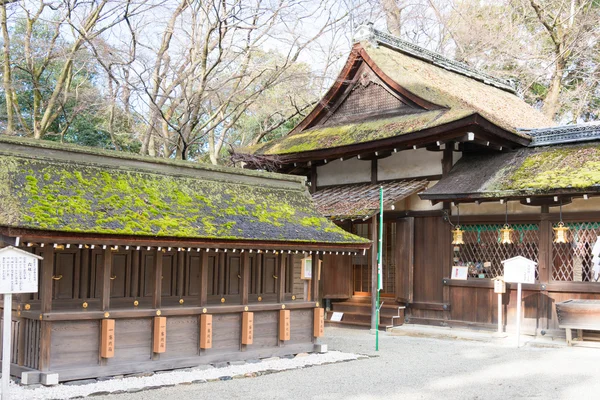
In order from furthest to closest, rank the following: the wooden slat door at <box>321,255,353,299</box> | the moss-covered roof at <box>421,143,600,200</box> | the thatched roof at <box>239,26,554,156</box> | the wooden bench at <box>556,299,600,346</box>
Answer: the wooden slat door at <box>321,255,353,299</box>
the thatched roof at <box>239,26,554,156</box>
the moss-covered roof at <box>421,143,600,200</box>
the wooden bench at <box>556,299,600,346</box>

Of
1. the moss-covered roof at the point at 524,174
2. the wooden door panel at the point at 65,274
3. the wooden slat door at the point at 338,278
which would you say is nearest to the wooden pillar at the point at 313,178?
the wooden slat door at the point at 338,278

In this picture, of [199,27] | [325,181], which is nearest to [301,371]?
[325,181]

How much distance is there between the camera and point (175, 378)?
29.0 feet

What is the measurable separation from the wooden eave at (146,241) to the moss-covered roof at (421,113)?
5.02m

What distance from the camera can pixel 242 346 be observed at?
407 inches

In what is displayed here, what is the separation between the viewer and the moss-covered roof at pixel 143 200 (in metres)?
8.12

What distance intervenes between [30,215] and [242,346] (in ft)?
13.5

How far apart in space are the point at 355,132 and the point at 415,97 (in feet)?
5.70

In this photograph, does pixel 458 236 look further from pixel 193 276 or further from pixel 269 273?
pixel 193 276

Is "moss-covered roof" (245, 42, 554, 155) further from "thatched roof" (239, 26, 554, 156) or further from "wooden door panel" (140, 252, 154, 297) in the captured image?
"wooden door panel" (140, 252, 154, 297)

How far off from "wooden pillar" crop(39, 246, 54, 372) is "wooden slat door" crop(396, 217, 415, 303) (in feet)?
29.4

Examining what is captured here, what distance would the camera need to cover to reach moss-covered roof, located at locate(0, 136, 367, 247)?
26.7ft

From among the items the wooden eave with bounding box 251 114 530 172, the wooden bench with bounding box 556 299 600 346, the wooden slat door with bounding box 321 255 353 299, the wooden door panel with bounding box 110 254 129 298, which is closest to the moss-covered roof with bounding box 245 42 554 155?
the wooden eave with bounding box 251 114 530 172

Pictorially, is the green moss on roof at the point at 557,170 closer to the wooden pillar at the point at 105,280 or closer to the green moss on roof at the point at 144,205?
the green moss on roof at the point at 144,205
